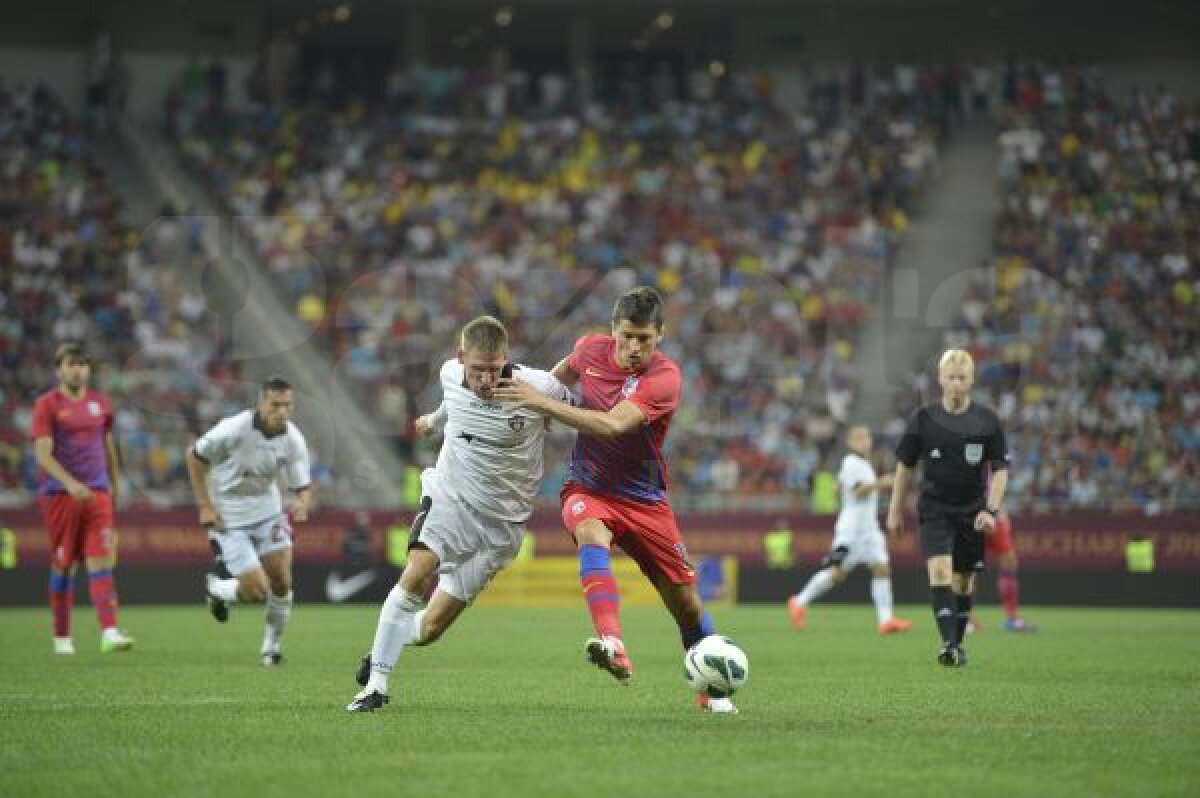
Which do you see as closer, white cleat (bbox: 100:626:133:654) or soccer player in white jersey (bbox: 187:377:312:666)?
soccer player in white jersey (bbox: 187:377:312:666)

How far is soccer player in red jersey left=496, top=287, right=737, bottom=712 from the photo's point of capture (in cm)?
1068

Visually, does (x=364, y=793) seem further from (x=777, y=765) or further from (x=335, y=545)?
(x=335, y=545)

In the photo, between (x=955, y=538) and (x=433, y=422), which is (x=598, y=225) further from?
(x=433, y=422)

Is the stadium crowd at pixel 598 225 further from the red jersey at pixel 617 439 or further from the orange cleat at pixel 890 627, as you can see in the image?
the red jersey at pixel 617 439

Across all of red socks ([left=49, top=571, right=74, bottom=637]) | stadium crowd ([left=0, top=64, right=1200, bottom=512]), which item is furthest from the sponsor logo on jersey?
stadium crowd ([left=0, top=64, right=1200, bottom=512])

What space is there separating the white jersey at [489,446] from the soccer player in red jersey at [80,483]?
23.4 feet

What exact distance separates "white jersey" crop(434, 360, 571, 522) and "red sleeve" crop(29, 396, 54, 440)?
713cm

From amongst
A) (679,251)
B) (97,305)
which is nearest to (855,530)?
(679,251)

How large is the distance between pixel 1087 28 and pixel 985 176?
19.5ft

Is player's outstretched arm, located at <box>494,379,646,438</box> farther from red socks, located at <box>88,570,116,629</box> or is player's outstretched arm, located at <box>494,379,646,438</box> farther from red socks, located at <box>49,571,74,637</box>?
red socks, located at <box>49,571,74,637</box>

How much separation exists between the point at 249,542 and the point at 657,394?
6.81 metres

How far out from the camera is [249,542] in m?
16.5

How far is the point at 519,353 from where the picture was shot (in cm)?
3478

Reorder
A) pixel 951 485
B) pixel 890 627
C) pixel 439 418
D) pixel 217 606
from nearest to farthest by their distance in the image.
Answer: pixel 439 418 < pixel 951 485 < pixel 217 606 < pixel 890 627
